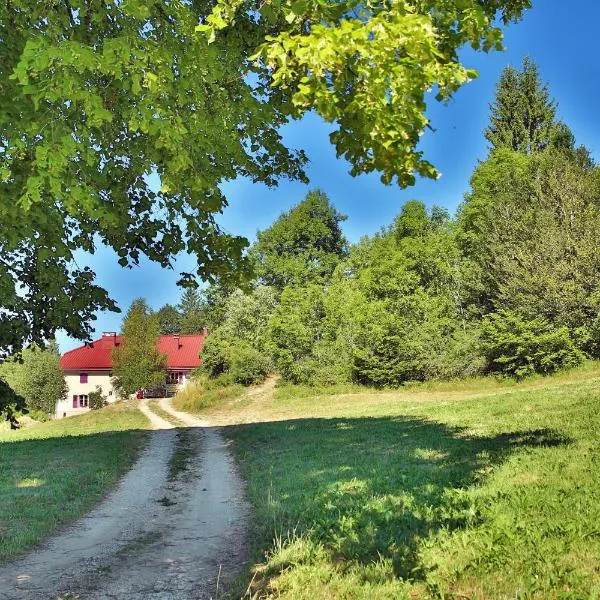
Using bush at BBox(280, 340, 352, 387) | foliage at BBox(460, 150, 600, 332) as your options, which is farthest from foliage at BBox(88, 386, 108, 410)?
foliage at BBox(460, 150, 600, 332)

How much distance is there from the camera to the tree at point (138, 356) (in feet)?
185

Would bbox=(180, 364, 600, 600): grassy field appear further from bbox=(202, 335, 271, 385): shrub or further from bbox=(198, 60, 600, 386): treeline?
bbox=(202, 335, 271, 385): shrub

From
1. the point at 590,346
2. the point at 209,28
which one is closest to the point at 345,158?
the point at 209,28

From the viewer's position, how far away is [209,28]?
4.59 metres

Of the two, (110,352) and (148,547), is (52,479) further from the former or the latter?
(110,352)

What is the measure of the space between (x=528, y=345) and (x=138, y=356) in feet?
126

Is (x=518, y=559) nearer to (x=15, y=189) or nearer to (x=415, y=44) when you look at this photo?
(x=415, y=44)

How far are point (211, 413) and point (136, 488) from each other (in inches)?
967

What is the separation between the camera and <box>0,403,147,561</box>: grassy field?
1017 cm

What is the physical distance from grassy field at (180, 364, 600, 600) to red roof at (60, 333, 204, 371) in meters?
55.4

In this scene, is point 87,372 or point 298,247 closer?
point 298,247

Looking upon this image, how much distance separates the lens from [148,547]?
8938 mm

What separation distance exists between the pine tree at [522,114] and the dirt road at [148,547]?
45.9 meters

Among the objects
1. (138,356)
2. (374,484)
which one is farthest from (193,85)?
(138,356)
